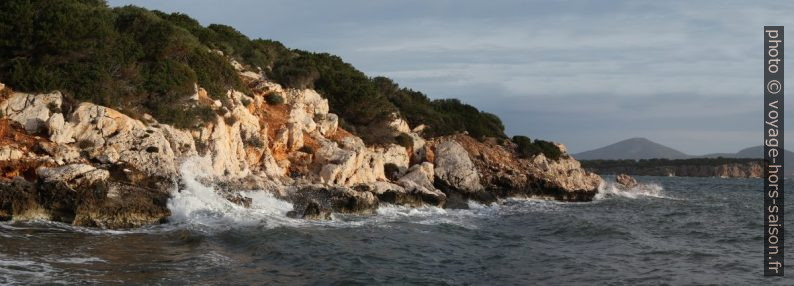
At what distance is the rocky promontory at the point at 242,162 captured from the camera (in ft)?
56.4

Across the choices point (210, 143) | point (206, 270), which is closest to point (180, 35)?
point (210, 143)

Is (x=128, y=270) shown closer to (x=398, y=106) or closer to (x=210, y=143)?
(x=210, y=143)

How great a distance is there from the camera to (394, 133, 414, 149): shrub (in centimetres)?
3403

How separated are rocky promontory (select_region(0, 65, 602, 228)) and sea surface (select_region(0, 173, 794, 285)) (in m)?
0.84

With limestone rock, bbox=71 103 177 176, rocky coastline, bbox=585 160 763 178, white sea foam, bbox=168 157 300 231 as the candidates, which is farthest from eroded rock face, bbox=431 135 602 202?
rocky coastline, bbox=585 160 763 178

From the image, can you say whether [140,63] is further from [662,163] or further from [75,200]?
[662,163]

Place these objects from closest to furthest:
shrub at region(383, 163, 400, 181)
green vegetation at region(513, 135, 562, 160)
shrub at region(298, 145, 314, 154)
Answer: shrub at region(298, 145, 314, 154)
shrub at region(383, 163, 400, 181)
green vegetation at region(513, 135, 562, 160)

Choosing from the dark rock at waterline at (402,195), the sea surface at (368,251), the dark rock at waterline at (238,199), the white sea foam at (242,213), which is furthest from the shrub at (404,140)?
the dark rock at waterline at (238,199)

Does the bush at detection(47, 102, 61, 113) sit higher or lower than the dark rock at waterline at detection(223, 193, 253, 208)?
higher

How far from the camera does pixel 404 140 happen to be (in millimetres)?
34344

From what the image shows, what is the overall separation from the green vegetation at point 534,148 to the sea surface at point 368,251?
50.9ft

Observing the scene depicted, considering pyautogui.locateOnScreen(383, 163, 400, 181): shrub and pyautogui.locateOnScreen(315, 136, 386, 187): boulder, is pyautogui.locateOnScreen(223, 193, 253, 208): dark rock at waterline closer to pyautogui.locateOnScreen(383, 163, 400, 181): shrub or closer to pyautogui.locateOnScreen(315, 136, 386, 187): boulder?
pyautogui.locateOnScreen(315, 136, 386, 187): boulder

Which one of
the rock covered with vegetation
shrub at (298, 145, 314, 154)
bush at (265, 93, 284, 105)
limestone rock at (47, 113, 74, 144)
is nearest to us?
the rock covered with vegetation

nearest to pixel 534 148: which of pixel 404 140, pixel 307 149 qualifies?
pixel 404 140
